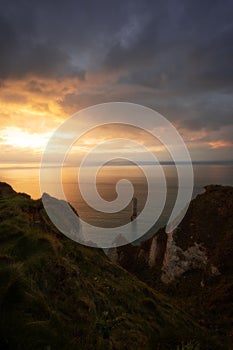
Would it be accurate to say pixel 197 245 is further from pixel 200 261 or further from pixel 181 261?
pixel 181 261

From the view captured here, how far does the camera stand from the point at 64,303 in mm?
10961

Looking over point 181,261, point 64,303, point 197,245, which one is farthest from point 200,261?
point 64,303

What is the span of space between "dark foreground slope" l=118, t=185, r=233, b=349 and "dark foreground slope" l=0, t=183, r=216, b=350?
31.5 ft

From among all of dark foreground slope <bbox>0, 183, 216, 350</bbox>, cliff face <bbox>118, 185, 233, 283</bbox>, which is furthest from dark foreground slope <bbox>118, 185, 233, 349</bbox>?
dark foreground slope <bbox>0, 183, 216, 350</bbox>

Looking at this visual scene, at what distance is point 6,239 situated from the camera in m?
14.2

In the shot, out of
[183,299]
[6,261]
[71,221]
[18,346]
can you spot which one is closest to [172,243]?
[183,299]

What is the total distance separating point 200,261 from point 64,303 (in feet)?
110

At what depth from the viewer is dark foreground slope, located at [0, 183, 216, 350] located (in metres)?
6.19

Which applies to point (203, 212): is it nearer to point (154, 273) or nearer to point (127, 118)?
point (154, 273)

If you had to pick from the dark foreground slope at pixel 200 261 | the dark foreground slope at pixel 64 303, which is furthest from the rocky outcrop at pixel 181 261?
the dark foreground slope at pixel 64 303

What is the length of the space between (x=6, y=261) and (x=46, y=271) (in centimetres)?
311

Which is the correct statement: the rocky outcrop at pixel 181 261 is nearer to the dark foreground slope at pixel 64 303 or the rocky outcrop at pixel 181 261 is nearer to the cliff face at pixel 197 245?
Result: the cliff face at pixel 197 245

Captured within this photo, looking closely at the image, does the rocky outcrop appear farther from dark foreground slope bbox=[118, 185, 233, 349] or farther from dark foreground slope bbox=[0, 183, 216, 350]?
dark foreground slope bbox=[0, 183, 216, 350]

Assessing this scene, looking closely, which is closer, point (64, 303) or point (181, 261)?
point (64, 303)
